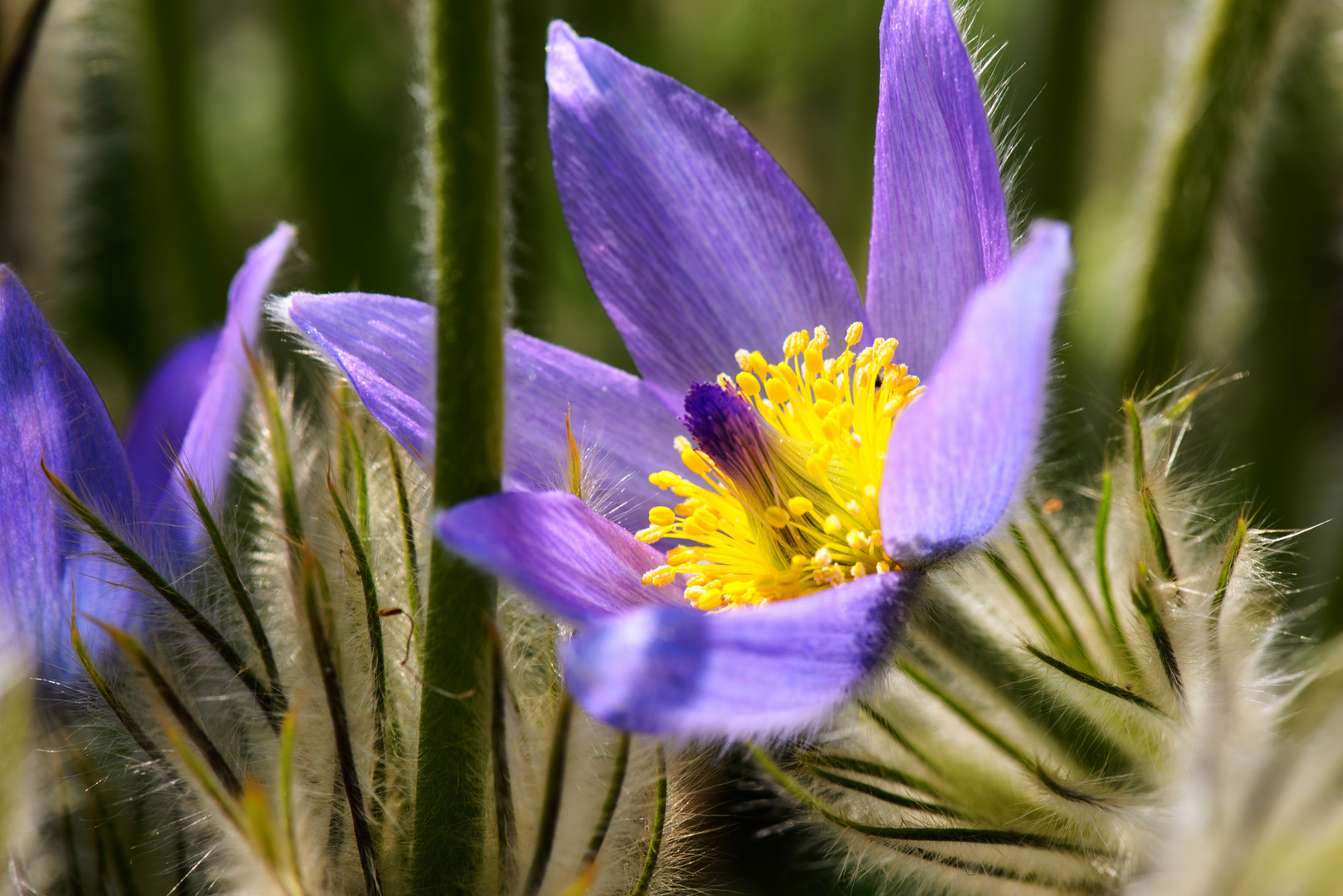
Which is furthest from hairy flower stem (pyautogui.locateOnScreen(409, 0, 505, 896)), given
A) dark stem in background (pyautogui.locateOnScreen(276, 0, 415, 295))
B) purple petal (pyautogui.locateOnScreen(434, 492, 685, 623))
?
dark stem in background (pyautogui.locateOnScreen(276, 0, 415, 295))

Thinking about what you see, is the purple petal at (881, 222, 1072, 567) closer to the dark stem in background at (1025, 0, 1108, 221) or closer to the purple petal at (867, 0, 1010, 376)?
the purple petal at (867, 0, 1010, 376)

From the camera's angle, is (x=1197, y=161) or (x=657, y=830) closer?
(x=657, y=830)

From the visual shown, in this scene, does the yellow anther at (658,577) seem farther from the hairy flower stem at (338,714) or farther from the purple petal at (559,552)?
the hairy flower stem at (338,714)

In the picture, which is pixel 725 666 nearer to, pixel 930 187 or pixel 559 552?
pixel 559 552

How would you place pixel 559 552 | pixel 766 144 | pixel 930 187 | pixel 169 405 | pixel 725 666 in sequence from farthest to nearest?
pixel 766 144 < pixel 169 405 < pixel 930 187 < pixel 559 552 < pixel 725 666

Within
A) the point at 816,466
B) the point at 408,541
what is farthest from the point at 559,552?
the point at 816,466

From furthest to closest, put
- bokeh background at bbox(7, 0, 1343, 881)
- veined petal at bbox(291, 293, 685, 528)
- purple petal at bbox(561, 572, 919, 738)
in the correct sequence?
bokeh background at bbox(7, 0, 1343, 881) → veined petal at bbox(291, 293, 685, 528) → purple petal at bbox(561, 572, 919, 738)
